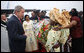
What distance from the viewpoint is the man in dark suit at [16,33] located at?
338 centimetres

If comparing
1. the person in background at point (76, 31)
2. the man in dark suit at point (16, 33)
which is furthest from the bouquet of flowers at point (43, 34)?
the man in dark suit at point (16, 33)

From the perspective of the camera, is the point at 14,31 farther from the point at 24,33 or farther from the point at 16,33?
the point at 24,33

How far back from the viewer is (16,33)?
3381mm

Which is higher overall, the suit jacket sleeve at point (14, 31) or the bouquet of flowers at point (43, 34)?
the suit jacket sleeve at point (14, 31)

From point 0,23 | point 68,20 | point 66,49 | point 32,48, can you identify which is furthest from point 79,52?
point 0,23

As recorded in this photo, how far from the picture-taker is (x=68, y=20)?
4625 millimetres

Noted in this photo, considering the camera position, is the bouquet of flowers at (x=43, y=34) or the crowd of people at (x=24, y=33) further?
the bouquet of flowers at (x=43, y=34)

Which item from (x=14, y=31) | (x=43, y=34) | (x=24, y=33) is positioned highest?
(x=14, y=31)

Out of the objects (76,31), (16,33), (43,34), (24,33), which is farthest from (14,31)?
(76,31)

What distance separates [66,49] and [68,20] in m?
1.00

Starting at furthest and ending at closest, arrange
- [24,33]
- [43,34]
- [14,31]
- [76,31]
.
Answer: [76,31]
[43,34]
[24,33]
[14,31]

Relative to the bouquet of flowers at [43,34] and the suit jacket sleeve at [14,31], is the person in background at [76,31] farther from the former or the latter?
the suit jacket sleeve at [14,31]

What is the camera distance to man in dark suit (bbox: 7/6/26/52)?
133 inches

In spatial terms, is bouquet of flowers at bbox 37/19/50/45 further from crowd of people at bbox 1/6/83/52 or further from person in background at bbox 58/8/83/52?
person in background at bbox 58/8/83/52
